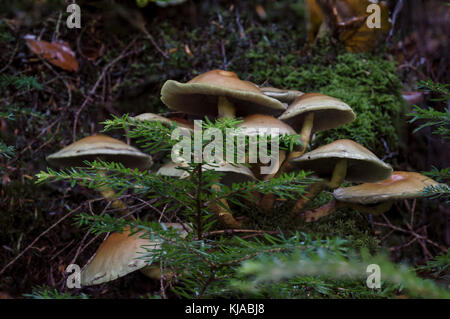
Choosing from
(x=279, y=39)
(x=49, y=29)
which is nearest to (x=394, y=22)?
(x=279, y=39)

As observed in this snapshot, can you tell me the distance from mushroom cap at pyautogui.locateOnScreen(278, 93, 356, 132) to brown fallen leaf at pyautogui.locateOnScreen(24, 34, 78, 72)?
77.8 inches

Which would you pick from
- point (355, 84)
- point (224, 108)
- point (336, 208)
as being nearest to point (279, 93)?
point (224, 108)

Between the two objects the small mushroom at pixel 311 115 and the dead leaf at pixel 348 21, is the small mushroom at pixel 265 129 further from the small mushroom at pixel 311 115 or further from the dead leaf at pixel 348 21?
the dead leaf at pixel 348 21

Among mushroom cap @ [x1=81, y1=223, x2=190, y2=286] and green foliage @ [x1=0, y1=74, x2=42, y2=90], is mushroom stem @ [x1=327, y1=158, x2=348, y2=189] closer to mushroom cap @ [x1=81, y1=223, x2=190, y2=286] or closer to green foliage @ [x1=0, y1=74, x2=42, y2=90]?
mushroom cap @ [x1=81, y1=223, x2=190, y2=286]

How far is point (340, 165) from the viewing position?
70.6 inches

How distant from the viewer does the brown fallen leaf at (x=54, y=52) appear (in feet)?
9.50

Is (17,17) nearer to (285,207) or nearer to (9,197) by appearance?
(9,197)

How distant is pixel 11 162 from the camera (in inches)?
102

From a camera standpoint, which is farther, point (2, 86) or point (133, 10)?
point (133, 10)

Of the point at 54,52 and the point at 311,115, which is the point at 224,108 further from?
the point at 54,52

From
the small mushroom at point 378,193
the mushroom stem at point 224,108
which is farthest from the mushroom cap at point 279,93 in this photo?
the small mushroom at point 378,193

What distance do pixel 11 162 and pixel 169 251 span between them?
89.0 inches

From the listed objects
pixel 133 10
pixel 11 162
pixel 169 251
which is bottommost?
pixel 11 162

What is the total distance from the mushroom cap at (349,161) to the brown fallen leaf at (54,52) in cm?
216
